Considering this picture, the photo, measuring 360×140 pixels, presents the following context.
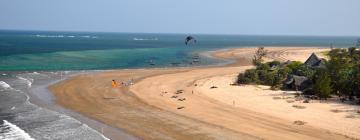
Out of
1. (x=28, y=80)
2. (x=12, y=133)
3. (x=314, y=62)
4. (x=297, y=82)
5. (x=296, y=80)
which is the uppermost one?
(x=314, y=62)

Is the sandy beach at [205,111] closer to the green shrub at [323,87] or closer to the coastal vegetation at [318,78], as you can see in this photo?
the green shrub at [323,87]

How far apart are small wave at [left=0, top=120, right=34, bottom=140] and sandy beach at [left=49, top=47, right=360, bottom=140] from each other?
17.6ft

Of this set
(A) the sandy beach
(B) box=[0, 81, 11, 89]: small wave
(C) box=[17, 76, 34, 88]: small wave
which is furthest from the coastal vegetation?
(B) box=[0, 81, 11, 89]: small wave

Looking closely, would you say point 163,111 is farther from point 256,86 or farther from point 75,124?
point 256,86

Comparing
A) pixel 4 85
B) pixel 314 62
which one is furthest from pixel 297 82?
pixel 4 85

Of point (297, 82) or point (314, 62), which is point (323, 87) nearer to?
point (297, 82)

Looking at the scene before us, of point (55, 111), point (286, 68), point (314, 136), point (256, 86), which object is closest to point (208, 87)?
point (256, 86)

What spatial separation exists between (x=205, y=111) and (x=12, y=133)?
12831 mm

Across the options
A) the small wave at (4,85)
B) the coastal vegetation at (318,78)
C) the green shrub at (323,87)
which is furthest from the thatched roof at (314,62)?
the small wave at (4,85)

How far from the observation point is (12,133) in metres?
24.1

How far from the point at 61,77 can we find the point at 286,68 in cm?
2595

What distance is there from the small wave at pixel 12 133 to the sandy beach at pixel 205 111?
537 cm

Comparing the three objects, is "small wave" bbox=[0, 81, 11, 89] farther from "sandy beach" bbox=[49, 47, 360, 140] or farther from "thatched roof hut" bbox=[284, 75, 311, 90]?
"thatched roof hut" bbox=[284, 75, 311, 90]

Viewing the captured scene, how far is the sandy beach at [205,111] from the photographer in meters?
24.6
